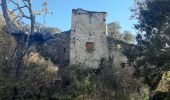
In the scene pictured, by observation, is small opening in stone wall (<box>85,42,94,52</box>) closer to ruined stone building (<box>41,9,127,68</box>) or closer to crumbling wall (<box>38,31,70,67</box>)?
ruined stone building (<box>41,9,127,68</box>)

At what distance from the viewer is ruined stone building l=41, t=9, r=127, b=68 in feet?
108

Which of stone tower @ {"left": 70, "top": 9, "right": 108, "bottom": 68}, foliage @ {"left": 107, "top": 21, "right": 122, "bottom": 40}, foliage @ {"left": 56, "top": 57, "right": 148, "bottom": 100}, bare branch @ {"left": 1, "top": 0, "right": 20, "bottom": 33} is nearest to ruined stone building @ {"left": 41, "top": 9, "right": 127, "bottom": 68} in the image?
stone tower @ {"left": 70, "top": 9, "right": 108, "bottom": 68}

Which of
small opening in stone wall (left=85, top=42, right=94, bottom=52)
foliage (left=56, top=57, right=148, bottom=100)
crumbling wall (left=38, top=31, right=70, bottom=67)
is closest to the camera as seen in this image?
foliage (left=56, top=57, right=148, bottom=100)

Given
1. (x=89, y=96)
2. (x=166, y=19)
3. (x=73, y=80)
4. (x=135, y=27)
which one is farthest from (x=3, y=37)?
(x=166, y=19)

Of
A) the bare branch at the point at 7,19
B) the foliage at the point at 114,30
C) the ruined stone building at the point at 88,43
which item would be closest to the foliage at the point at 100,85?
the ruined stone building at the point at 88,43

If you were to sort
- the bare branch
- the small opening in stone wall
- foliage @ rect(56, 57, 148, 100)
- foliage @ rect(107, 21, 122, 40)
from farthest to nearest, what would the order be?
foliage @ rect(107, 21, 122, 40), the small opening in stone wall, the bare branch, foliage @ rect(56, 57, 148, 100)

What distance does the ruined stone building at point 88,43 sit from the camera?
108ft

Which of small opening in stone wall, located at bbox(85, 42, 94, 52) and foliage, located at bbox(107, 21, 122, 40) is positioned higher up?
foliage, located at bbox(107, 21, 122, 40)

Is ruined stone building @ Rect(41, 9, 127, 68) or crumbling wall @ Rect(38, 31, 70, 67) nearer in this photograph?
ruined stone building @ Rect(41, 9, 127, 68)

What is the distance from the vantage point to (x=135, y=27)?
27.5m

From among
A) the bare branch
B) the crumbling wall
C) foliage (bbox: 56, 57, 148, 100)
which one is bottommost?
foliage (bbox: 56, 57, 148, 100)

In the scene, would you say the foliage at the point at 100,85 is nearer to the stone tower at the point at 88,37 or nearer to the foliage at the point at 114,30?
the stone tower at the point at 88,37

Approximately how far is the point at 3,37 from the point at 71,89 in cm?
690

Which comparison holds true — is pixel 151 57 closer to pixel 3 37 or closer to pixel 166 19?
pixel 166 19
